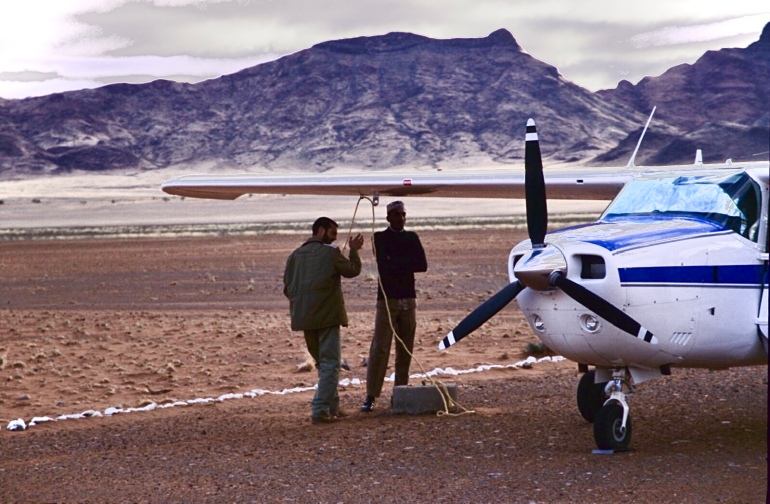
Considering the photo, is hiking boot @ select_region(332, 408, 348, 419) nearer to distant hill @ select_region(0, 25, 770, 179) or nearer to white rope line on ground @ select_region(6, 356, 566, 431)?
white rope line on ground @ select_region(6, 356, 566, 431)

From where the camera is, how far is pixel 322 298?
11391 mm

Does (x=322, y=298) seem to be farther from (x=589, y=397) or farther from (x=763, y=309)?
(x=763, y=309)

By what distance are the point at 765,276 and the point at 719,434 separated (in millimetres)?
1710

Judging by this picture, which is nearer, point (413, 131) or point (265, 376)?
point (265, 376)

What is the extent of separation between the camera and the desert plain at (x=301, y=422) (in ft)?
28.5

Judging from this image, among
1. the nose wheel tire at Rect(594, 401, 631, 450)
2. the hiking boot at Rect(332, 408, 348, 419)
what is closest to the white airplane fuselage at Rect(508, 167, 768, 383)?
the nose wheel tire at Rect(594, 401, 631, 450)

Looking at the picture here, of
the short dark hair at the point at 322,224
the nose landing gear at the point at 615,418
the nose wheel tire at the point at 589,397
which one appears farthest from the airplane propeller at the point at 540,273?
the short dark hair at the point at 322,224

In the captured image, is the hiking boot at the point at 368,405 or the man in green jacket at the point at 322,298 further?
the hiking boot at the point at 368,405

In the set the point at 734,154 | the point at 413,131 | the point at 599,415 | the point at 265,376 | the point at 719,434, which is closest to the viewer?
the point at 599,415

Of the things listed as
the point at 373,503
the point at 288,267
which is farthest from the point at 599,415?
the point at 288,267

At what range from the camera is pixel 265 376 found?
1554 centimetres

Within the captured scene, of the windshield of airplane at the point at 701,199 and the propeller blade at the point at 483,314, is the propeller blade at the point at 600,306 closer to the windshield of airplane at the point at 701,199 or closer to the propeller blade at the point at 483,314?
the propeller blade at the point at 483,314

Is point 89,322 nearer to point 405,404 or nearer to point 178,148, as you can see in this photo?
point 405,404

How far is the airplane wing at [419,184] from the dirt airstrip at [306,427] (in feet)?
7.63
